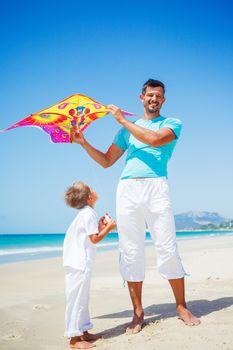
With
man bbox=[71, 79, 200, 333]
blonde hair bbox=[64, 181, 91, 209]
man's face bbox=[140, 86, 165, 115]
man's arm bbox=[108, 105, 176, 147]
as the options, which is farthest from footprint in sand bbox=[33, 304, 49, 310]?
man's face bbox=[140, 86, 165, 115]

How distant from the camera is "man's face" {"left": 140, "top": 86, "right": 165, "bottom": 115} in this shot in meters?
3.55

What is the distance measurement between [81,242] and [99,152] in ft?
3.56

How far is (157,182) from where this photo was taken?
3.33m

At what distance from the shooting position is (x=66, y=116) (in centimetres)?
392

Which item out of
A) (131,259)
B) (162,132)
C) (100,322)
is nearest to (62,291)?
(100,322)

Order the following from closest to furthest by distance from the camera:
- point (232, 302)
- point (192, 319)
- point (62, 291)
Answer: point (192, 319) < point (232, 302) < point (62, 291)

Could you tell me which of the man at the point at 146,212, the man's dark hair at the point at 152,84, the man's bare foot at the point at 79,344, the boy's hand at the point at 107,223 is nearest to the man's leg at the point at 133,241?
the man at the point at 146,212

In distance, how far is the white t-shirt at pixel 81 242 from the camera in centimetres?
306

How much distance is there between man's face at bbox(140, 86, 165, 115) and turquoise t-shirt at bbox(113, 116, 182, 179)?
0.34 feet

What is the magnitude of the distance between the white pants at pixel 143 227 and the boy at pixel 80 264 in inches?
11.3

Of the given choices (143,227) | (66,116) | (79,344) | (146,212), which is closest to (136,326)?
(79,344)

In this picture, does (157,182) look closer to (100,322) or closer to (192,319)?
(192,319)

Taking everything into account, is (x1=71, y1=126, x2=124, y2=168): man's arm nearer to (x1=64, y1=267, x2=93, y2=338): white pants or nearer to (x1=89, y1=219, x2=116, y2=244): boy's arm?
(x1=89, y1=219, x2=116, y2=244): boy's arm

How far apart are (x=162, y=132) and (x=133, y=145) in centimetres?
39
